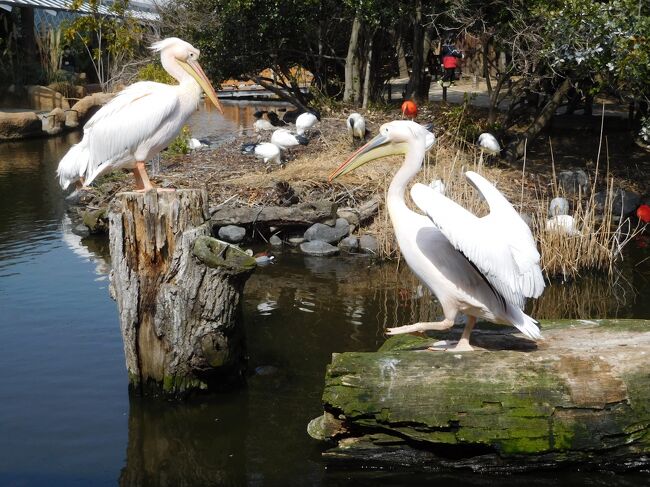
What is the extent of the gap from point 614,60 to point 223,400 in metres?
4.76

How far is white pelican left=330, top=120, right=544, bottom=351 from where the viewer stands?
13.7ft

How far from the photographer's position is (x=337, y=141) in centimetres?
1152

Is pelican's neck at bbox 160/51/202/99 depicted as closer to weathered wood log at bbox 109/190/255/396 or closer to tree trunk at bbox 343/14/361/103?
weathered wood log at bbox 109/190/255/396

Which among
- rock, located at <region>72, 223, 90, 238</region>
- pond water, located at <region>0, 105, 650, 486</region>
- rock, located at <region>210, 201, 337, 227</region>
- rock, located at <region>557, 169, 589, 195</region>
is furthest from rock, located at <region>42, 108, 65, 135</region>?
rock, located at <region>557, 169, 589, 195</region>

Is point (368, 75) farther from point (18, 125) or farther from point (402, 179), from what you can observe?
point (402, 179)

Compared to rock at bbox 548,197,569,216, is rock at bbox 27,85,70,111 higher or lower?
higher

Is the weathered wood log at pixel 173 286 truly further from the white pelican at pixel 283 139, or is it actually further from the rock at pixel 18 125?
the rock at pixel 18 125

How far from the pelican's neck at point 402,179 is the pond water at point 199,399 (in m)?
1.40

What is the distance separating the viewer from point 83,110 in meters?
20.0

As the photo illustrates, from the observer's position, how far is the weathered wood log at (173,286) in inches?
198

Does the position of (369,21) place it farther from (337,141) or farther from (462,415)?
(462,415)

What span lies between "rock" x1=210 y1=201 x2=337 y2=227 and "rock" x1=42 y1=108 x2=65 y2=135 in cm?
1029

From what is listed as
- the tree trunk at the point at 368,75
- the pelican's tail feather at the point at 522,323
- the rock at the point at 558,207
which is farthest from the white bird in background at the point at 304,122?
the pelican's tail feather at the point at 522,323

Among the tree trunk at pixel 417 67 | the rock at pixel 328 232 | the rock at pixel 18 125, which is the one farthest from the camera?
the rock at pixel 18 125
